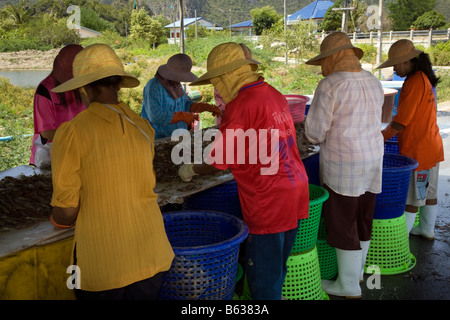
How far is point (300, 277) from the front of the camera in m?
2.66

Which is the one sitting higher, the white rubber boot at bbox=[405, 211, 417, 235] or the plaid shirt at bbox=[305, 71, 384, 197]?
the plaid shirt at bbox=[305, 71, 384, 197]

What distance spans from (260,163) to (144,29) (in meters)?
35.0

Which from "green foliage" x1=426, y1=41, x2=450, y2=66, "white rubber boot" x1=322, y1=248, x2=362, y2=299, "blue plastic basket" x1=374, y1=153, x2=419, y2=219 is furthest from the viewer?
"green foliage" x1=426, y1=41, x2=450, y2=66

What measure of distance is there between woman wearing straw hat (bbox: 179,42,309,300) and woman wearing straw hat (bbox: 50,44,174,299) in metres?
0.53

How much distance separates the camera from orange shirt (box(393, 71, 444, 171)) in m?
3.35

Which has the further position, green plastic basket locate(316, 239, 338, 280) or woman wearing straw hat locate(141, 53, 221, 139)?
woman wearing straw hat locate(141, 53, 221, 139)

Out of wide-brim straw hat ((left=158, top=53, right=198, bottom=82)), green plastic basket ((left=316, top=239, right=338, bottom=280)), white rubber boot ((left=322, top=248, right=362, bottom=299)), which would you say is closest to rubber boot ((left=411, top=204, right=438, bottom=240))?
green plastic basket ((left=316, top=239, right=338, bottom=280))

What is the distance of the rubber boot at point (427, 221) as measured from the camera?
3.88m

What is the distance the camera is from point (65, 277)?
6.54 ft

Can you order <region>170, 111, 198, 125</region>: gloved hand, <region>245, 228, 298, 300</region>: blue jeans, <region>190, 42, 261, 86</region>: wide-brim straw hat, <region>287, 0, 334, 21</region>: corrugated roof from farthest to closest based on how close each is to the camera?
<region>287, 0, 334, 21</region>: corrugated roof < <region>170, 111, 198, 125</region>: gloved hand < <region>245, 228, 298, 300</region>: blue jeans < <region>190, 42, 261, 86</region>: wide-brim straw hat

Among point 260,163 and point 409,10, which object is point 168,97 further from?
point 409,10

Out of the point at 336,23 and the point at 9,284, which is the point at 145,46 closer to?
the point at 336,23

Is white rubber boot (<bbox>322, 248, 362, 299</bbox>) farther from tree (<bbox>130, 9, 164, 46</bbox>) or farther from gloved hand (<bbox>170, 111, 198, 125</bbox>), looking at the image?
tree (<bbox>130, 9, 164, 46</bbox>)

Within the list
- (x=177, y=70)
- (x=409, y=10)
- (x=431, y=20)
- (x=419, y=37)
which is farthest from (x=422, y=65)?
(x=409, y=10)
